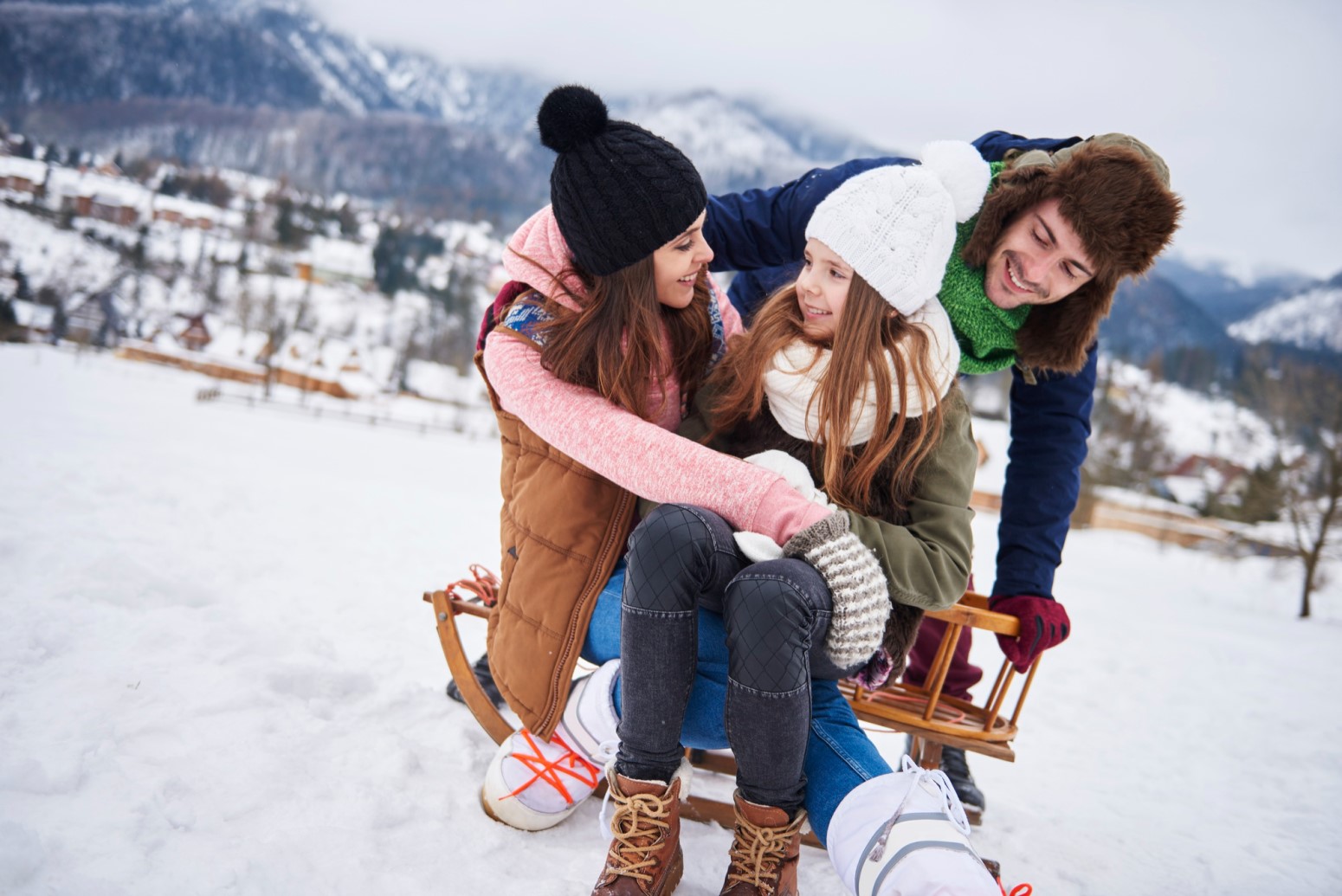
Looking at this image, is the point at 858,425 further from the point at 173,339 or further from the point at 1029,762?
the point at 173,339

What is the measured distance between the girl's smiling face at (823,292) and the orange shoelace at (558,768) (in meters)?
1.25

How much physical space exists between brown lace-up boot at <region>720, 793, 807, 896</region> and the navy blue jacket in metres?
1.08

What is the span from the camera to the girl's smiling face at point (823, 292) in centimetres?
198

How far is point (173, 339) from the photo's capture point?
51750 mm

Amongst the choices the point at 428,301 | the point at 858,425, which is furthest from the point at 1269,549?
the point at 428,301

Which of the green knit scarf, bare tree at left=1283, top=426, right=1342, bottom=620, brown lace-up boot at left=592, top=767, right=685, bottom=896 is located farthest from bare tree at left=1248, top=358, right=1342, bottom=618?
brown lace-up boot at left=592, top=767, right=685, bottom=896

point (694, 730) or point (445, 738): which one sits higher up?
point (694, 730)

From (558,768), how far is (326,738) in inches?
27.2

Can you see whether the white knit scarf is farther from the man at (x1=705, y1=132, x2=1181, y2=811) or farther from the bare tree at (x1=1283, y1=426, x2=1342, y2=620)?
the bare tree at (x1=1283, y1=426, x2=1342, y2=620)

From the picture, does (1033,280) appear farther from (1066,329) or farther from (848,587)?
(848,587)

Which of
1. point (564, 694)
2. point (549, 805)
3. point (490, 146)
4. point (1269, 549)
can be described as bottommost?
point (1269, 549)

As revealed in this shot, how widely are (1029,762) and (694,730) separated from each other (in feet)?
7.53

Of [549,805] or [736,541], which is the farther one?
[549,805]

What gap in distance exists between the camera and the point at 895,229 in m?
1.92
